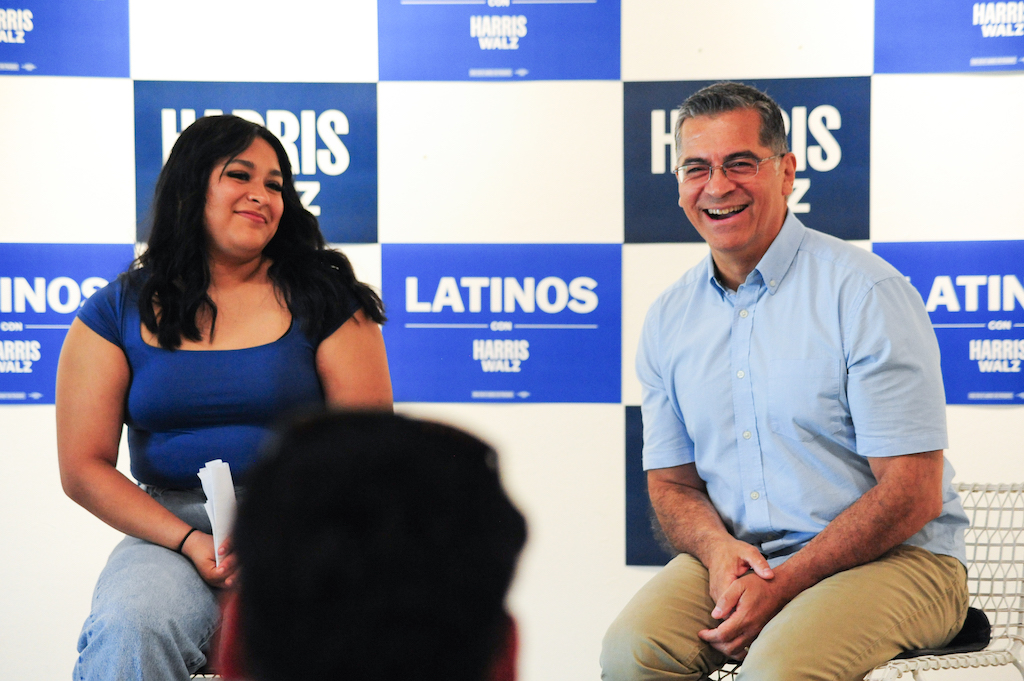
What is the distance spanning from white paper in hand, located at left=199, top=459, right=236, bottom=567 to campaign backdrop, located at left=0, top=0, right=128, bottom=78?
1.34 metres

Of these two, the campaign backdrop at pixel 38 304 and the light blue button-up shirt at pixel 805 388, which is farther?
the campaign backdrop at pixel 38 304

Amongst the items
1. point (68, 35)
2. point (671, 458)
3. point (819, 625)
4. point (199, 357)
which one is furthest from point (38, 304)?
point (819, 625)

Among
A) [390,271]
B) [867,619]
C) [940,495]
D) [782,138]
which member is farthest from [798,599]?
[390,271]

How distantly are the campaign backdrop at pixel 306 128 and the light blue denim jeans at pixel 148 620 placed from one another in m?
1.10

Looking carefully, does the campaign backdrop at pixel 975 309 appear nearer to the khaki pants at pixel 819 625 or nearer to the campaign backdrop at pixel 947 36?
the campaign backdrop at pixel 947 36

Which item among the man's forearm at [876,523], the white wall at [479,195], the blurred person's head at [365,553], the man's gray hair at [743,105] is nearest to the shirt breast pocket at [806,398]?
the man's forearm at [876,523]

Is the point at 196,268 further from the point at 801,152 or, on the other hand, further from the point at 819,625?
the point at 801,152

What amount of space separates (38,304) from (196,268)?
909mm

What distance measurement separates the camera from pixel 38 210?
2221 millimetres

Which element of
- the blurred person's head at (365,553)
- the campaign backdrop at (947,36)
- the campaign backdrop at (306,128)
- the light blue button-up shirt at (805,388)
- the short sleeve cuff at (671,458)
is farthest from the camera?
the campaign backdrop at (306,128)

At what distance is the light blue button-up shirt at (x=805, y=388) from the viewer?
1.30 m

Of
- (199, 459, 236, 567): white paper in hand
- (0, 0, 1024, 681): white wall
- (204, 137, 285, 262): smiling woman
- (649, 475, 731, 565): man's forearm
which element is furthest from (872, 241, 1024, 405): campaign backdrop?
(199, 459, 236, 567): white paper in hand

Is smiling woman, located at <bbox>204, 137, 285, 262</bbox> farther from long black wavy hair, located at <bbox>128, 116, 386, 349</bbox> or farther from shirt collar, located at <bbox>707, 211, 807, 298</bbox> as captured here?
shirt collar, located at <bbox>707, 211, 807, 298</bbox>

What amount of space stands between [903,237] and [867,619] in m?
1.22
